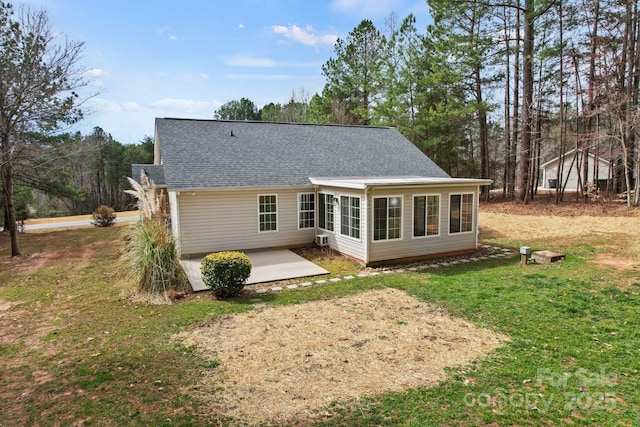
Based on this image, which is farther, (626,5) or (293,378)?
(626,5)

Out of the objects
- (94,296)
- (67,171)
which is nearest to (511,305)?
(94,296)

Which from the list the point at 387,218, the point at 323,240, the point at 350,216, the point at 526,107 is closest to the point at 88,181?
the point at 323,240

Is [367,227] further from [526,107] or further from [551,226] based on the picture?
[526,107]

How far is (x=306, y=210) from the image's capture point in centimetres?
1323

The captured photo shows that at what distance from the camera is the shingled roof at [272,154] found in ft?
40.3

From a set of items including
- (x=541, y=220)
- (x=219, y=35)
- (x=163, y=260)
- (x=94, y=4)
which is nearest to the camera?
(x=163, y=260)

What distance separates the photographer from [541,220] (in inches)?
672

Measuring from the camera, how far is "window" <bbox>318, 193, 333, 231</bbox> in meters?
12.4

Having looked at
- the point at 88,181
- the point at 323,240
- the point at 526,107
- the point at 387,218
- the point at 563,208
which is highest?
the point at 526,107

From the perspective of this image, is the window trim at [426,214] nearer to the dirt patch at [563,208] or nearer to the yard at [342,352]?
the yard at [342,352]

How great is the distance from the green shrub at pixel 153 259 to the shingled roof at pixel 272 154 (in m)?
3.16

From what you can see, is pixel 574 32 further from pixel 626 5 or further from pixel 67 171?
pixel 67 171

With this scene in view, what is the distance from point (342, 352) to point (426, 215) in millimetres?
6833

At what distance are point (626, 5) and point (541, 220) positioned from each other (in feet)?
39.5
